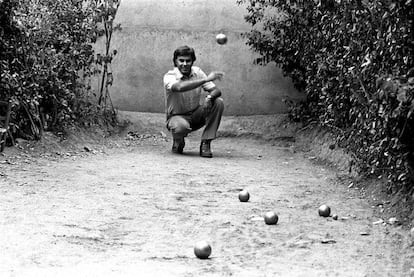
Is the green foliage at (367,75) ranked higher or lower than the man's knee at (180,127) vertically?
higher

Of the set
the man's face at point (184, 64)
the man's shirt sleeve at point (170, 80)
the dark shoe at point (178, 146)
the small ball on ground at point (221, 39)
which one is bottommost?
the dark shoe at point (178, 146)

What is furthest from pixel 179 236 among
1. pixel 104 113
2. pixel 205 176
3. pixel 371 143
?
pixel 104 113

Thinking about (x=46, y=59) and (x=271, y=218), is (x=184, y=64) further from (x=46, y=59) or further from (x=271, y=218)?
(x=271, y=218)

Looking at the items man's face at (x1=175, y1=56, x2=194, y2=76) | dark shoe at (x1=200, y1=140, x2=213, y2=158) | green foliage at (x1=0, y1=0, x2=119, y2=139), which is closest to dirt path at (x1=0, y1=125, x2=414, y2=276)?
dark shoe at (x1=200, y1=140, x2=213, y2=158)

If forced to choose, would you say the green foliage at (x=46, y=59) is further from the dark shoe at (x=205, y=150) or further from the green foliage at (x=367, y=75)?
the green foliage at (x=367, y=75)

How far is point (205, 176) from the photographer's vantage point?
25.9 ft

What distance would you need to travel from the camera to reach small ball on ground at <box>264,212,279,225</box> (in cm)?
558

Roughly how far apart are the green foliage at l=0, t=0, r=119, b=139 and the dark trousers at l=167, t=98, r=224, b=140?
1279mm

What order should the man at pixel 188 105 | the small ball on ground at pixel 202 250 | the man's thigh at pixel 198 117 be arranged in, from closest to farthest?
the small ball on ground at pixel 202 250, the man at pixel 188 105, the man's thigh at pixel 198 117

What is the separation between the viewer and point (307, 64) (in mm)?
9719

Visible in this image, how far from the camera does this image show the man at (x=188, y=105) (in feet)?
31.0

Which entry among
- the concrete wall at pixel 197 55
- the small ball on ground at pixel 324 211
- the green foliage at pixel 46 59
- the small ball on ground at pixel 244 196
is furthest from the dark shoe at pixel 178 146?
the small ball on ground at pixel 324 211

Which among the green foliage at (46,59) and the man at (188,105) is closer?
the green foliage at (46,59)

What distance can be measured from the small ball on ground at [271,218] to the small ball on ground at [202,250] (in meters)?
1.01
